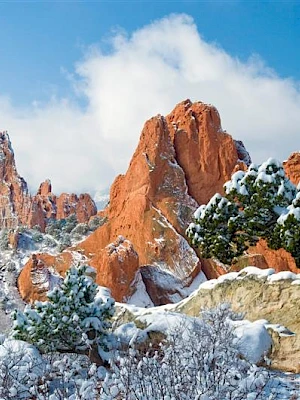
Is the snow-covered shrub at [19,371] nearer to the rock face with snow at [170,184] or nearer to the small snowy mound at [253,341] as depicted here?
the small snowy mound at [253,341]

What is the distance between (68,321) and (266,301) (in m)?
5.36

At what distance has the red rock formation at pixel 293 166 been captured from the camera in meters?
39.2

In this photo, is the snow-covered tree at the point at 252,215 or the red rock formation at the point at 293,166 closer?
the snow-covered tree at the point at 252,215

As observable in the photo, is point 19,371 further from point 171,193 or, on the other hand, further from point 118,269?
point 171,193

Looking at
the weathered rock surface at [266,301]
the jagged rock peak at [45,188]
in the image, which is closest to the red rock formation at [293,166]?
the weathered rock surface at [266,301]

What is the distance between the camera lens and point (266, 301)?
11.1m

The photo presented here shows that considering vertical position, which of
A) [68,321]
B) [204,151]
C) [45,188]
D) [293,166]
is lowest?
[68,321]

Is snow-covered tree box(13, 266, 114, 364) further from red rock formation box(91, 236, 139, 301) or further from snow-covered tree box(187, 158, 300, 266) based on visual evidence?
red rock formation box(91, 236, 139, 301)

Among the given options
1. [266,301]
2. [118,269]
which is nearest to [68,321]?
[266,301]

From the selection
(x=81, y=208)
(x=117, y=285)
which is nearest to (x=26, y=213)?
(x=81, y=208)

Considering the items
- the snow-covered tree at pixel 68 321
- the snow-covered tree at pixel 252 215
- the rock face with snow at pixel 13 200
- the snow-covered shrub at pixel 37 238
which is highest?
the rock face with snow at pixel 13 200

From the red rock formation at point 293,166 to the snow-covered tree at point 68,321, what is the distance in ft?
110

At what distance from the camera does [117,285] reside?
32.3 m

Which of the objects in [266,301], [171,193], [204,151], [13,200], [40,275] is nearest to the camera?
[266,301]
